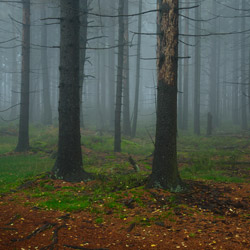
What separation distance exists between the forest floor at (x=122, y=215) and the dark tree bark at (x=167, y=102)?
0.50 meters

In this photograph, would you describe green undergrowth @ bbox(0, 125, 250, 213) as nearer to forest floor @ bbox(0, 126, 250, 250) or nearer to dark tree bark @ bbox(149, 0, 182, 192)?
forest floor @ bbox(0, 126, 250, 250)

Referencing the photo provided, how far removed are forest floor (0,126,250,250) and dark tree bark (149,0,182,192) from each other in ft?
1.65

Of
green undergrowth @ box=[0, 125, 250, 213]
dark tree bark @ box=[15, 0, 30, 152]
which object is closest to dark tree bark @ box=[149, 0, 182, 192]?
green undergrowth @ box=[0, 125, 250, 213]

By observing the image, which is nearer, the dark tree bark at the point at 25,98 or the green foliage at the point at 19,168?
the green foliage at the point at 19,168

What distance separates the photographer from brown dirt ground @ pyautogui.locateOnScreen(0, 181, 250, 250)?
14.3ft

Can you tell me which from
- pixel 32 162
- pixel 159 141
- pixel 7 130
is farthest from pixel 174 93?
pixel 7 130

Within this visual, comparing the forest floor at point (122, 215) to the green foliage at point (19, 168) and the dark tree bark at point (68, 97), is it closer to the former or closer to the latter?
the green foliage at point (19, 168)

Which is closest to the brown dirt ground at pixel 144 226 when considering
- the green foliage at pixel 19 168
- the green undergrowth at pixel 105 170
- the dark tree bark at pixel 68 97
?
the green undergrowth at pixel 105 170

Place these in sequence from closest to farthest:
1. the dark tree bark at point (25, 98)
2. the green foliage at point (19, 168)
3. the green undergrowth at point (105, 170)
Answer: the green undergrowth at point (105, 170)
the green foliage at point (19, 168)
the dark tree bark at point (25, 98)

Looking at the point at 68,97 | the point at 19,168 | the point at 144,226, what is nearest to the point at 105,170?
the point at 68,97

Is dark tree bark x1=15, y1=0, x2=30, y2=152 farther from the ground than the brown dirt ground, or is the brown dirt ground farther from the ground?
dark tree bark x1=15, y1=0, x2=30, y2=152

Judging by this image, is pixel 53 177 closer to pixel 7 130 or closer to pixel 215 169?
pixel 215 169

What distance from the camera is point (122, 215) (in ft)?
18.2

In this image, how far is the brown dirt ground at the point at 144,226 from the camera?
14.3 feet
